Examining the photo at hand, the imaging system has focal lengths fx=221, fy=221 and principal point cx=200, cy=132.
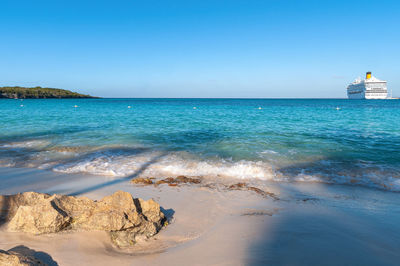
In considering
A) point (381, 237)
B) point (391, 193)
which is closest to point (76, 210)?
point (381, 237)

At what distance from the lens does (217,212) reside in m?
4.57

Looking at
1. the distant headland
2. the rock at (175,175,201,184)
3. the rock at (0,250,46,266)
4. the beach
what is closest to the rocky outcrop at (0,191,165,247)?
the beach

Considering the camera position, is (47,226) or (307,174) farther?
(307,174)

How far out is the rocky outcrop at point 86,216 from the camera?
332 centimetres

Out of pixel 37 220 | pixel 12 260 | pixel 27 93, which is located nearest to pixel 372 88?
pixel 37 220

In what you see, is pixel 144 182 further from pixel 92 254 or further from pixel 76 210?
pixel 92 254

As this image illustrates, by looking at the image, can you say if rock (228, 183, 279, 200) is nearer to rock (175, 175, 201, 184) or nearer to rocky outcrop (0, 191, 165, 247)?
rock (175, 175, 201, 184)

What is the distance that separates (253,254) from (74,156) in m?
8.88

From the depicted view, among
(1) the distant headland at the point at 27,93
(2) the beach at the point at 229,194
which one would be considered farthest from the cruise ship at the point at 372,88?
(1) the distant headland at the point at 27,93

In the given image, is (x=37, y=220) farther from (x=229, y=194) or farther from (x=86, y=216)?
(x=229, y=194)

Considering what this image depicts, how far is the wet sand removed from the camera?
121 inches

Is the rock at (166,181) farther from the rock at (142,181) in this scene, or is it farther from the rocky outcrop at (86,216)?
the rocky outcrop at (86,216)

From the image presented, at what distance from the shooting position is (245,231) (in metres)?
3.83

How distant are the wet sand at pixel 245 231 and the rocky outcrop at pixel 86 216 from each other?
5.1 inches
